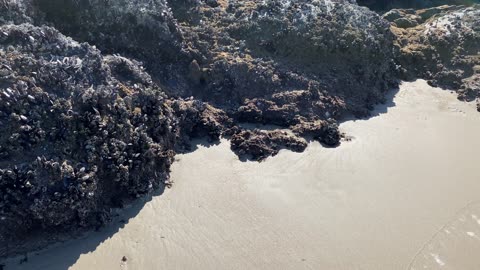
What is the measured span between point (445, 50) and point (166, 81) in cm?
1475

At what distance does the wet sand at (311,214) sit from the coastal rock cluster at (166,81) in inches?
30.8

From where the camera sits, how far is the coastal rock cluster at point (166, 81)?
12.2 meters

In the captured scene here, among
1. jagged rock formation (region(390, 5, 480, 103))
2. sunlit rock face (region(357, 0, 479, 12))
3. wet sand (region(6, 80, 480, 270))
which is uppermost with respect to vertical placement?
sunlit rock face (region(357, 0, 479, 12))

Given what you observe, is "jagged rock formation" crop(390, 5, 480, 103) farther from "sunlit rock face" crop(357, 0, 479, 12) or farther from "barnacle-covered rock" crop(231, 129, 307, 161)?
"barnacle-covered rock" crop(231, 129, 307, 161)

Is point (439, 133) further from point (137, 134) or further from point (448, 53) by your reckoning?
point (137, 134)

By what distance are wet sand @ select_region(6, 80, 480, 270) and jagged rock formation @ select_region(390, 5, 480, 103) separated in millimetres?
5604

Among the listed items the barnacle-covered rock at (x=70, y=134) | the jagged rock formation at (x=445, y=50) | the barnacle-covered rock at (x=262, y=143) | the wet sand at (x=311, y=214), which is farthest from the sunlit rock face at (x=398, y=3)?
the barnacle-covered rock at (x=70, y=134)

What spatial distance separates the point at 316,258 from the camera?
484 inches

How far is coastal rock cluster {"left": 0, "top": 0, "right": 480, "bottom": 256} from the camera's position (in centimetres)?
1223

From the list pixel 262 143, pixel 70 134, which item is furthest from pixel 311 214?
pixel 70 134

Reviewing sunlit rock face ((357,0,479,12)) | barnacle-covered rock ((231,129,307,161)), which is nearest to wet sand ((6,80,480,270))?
barnacle-covered rock ((231,129,307,161))

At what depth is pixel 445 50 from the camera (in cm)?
2409

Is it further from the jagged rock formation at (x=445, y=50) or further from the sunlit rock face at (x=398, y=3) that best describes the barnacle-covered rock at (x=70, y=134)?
the sunlit rock face at (x=398, y=3)

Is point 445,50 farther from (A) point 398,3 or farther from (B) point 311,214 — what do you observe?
(B) point 311,214
